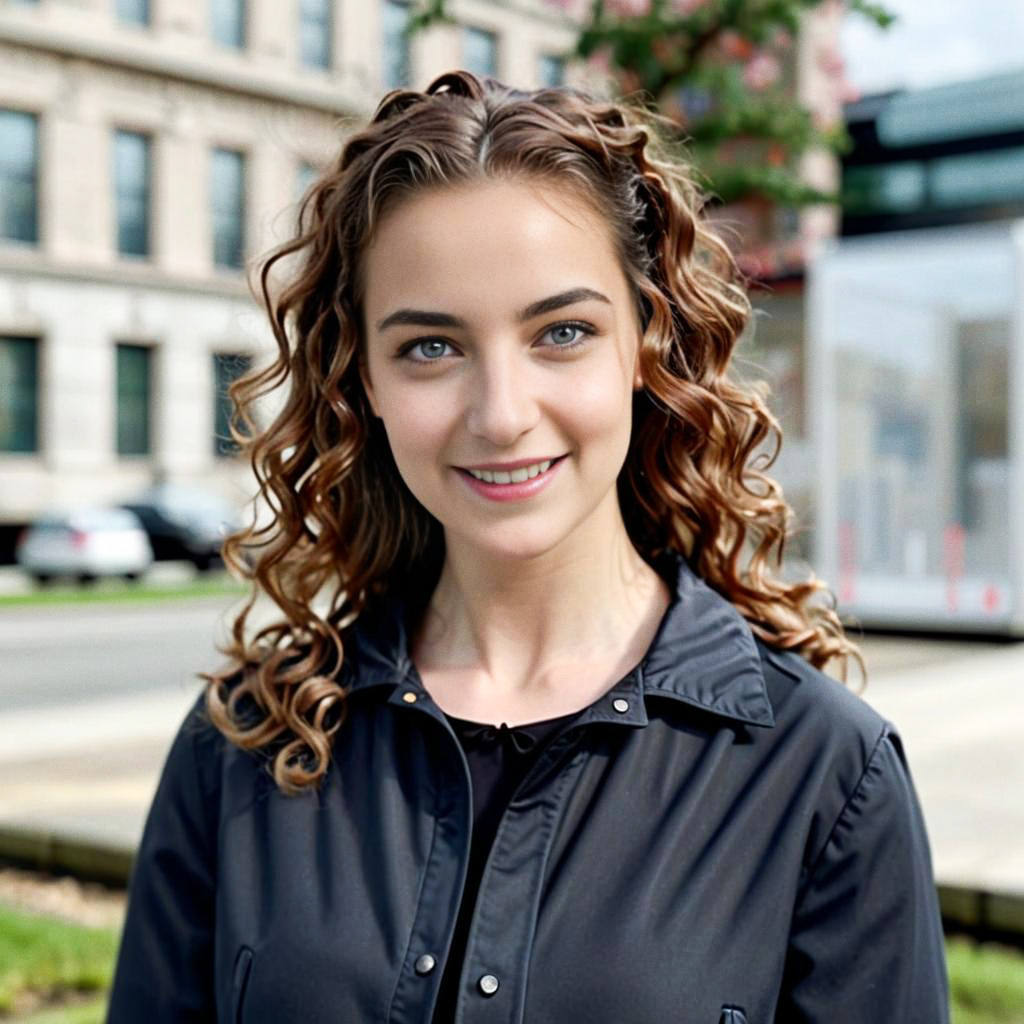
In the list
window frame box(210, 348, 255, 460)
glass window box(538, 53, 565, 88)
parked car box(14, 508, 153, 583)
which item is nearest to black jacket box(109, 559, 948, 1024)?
window frame box(210, 348, 255, 460)

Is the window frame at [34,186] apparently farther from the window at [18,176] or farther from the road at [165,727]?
the road at [165,727]

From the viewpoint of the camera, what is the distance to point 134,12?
1123 inches

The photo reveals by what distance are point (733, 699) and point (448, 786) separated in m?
0.33

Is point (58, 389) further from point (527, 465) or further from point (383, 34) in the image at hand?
point (527, 465)

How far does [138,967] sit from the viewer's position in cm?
181

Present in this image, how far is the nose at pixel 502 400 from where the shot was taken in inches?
63.6

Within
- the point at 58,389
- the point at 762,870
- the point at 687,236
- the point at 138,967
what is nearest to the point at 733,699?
the point at 762,870

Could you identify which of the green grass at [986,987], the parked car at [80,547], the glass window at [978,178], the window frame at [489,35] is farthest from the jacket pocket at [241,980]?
the glass window at [978,178]

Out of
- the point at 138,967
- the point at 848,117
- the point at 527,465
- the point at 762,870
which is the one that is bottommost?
the point at 138,967

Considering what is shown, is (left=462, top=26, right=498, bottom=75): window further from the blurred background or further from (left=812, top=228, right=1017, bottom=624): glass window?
(left=812, top=228, right=1017, bottom=624): glass window

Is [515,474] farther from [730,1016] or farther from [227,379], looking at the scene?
[227,379]

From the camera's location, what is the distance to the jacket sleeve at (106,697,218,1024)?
1777 millimetres

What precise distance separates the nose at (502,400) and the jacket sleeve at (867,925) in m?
0.51

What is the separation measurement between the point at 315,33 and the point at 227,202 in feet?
18.6
